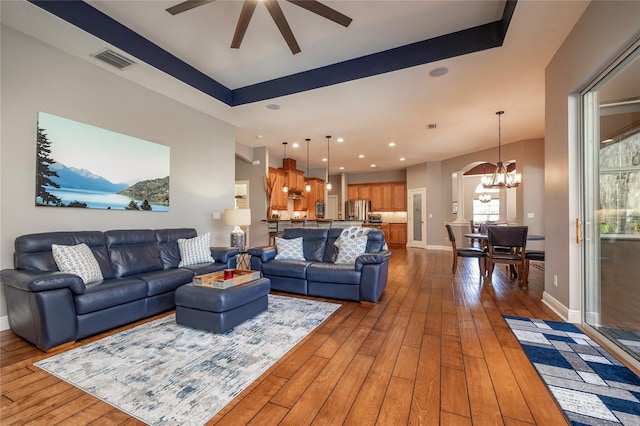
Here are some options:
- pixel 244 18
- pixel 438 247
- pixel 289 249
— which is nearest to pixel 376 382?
pixel 289 249

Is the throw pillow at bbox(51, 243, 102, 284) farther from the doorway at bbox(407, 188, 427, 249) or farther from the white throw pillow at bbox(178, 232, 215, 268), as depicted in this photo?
the doorway at bbox(407, 188, 427, 249)

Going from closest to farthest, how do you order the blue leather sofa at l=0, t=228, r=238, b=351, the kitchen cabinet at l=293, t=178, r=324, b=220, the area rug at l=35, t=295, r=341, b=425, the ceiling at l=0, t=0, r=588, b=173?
the area rug at l=35, t=295, r=341, b=425 < the blue leather sofa at l=0, t=228, r=238, b=351 < the ceiling at l=0, t=0, r=588, b=173 < the kitchen cabinet at l=293, t=178, r=324, b=220

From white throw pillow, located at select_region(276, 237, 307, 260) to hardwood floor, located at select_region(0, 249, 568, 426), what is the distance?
4.60ft

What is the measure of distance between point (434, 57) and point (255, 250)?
350 centimetres

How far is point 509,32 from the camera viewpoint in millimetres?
2789

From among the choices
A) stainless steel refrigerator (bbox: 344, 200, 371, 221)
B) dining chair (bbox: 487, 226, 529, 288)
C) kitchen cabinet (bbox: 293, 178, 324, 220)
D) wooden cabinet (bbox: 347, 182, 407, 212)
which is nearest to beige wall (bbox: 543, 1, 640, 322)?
dining chair (bbox: 487, 226, 529, 288)

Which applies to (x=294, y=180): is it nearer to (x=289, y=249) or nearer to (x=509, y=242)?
(x=289, y=249)

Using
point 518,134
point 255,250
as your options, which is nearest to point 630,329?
point 255,250

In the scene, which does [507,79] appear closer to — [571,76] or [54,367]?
[571,76]

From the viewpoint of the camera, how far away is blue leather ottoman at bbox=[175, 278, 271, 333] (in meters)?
2.54

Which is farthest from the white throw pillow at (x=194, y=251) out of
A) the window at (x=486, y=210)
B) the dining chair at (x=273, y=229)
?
the window at (x=486, y=210)

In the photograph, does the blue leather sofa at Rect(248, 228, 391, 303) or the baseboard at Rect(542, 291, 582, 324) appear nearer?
the baseboard at Rect(542, 291, 582, 324)

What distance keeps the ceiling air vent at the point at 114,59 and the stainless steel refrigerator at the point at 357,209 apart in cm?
875

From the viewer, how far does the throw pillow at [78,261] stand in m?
2.68
